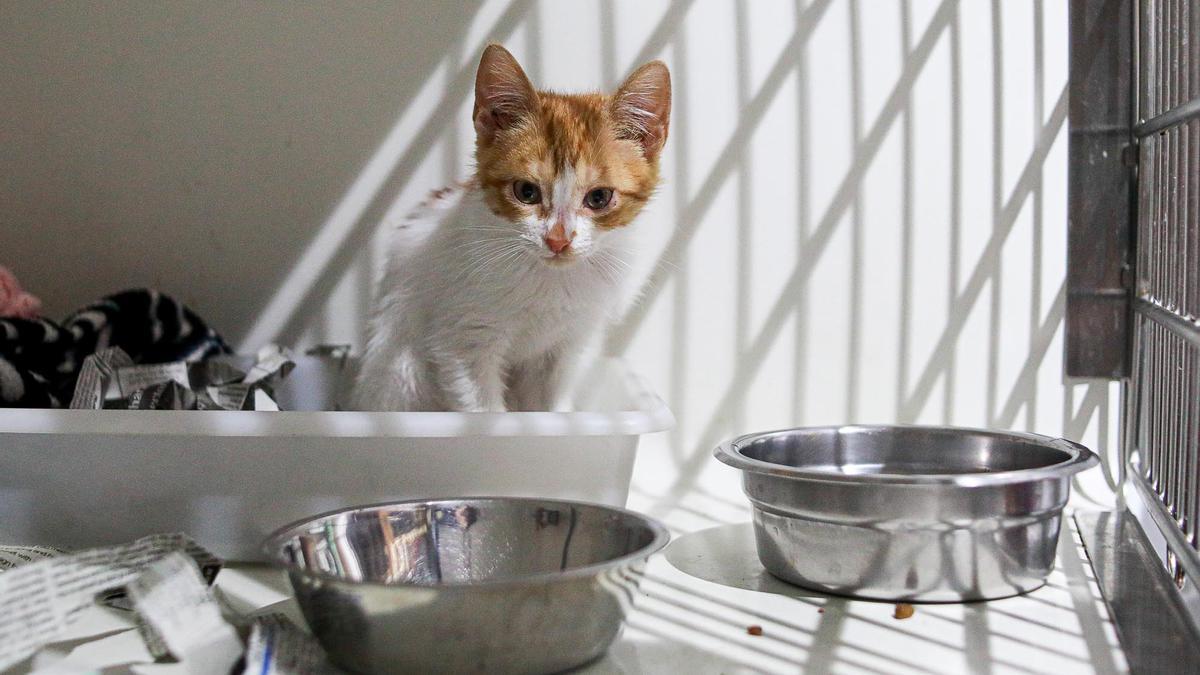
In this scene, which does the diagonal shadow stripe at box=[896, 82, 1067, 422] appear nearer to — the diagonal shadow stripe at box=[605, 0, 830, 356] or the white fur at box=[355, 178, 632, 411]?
the diagonal shadow stripe at box=[605, 0, 830, 356]

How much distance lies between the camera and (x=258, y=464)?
48.0 inches

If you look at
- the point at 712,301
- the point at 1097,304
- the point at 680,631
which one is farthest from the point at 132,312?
the point at 1097,304

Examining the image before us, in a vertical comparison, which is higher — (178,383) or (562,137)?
(562,137)

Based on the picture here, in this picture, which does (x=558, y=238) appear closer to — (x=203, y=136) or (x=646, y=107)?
(x=646, y=107)

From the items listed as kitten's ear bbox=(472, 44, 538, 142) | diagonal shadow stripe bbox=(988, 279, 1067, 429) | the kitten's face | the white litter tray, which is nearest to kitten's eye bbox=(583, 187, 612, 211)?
the kitten's face

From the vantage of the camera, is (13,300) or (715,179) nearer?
(13,300)

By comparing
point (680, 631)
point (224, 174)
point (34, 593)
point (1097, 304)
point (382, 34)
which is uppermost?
point (382, 34)

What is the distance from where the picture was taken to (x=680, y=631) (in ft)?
3.50

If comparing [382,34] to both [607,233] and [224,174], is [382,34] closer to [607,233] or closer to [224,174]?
[224,174]

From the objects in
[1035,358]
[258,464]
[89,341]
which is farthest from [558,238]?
[1035,358]

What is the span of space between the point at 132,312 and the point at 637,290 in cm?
81

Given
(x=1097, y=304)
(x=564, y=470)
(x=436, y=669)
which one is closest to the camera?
(x=436, y=669)

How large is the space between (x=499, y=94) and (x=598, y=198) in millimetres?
187

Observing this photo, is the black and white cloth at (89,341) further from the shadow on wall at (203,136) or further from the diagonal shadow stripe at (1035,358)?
the diagonal shadow stripe at (1035,358)
